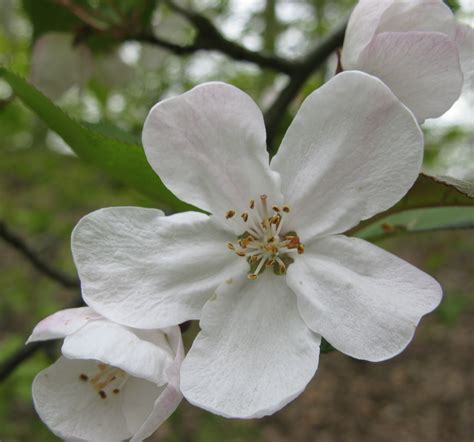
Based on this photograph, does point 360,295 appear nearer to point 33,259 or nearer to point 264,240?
point 264,240

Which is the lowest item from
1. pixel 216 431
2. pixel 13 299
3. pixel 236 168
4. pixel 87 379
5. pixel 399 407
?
pixel 399 407

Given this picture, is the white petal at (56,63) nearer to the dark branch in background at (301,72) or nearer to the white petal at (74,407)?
the dark branch in background at (301,72)

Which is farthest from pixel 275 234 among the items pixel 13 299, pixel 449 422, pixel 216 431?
pixel 449 422

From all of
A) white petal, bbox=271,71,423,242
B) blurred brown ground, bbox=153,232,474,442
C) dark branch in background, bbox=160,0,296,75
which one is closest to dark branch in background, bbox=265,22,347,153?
dark branch in background, bbox=160,0,296,75

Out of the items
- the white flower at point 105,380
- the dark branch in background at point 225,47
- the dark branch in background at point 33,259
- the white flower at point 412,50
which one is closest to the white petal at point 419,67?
the white flower at point 412,50

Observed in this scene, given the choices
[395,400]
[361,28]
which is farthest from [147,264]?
[395,400]

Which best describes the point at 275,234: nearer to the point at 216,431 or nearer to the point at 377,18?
the point at 377,18
